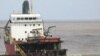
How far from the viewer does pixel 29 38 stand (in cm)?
6325

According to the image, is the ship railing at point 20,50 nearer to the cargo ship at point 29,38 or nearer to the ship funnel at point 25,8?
the cargo ship at point 29,38

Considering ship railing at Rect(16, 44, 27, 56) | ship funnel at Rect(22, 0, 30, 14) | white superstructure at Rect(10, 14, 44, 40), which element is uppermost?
ship funnel at Rect(22, 0, 30, 14)

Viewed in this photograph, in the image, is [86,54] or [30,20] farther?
[86,54]

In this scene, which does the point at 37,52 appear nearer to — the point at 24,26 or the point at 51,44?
the point at 51,44

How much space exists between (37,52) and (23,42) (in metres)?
2.89

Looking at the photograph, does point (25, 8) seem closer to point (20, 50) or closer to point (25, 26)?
point (25, 26)

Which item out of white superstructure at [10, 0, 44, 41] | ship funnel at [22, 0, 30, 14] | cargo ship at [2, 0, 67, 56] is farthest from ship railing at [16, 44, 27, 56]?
ship funnel at [22, 0, 30, 14]

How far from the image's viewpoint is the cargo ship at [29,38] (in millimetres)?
60000

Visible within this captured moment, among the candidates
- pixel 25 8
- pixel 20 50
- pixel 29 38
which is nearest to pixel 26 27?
pixel 29 38

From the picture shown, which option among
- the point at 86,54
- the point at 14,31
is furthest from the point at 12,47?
the point at 86,54

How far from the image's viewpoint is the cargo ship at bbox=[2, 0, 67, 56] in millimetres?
60000

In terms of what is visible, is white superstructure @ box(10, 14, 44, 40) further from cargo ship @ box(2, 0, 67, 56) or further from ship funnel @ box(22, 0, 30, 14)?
ship funnel @ box(22, 0, 30, 14)

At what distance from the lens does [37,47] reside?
200ft

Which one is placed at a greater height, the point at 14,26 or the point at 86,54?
the point at 14,26
